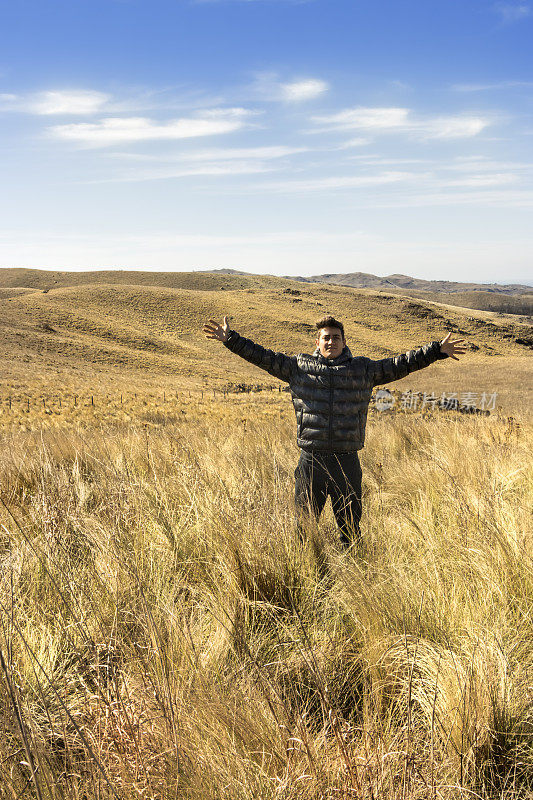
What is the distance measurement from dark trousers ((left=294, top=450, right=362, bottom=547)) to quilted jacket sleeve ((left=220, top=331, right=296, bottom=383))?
1.99 ft

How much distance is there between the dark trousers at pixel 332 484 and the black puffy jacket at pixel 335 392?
2.8 inches

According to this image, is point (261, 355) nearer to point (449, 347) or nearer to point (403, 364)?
point (403, 364)

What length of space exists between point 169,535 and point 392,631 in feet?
4.92

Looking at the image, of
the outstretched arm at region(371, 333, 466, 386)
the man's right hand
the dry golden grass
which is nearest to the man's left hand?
the outstretched arm at region(371, 333, 466, 386)

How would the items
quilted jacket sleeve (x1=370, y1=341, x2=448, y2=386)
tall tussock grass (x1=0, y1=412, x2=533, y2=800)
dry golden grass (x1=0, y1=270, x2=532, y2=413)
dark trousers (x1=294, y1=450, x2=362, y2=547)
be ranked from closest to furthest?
1. tall tussock grass (x1=0, y1=412, x2=533, y2=800)
2. dark trousers (x1=294, y1=450, x2=362, y2=547)
3. quilted jacket sleeve (x1=370, y1=341, x2=448, y2=386)
4. dry golden grass (x1=0, y1=270, x2=532, y2=413)

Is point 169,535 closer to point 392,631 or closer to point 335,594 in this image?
point 335,594

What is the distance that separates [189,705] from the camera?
1577 millimetres

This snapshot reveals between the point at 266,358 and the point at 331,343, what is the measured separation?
519mm

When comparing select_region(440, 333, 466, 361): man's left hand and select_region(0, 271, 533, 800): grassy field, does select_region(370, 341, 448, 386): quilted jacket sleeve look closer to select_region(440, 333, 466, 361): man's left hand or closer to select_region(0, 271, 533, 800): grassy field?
select_region(440, 333, 466, 361): man's left hand

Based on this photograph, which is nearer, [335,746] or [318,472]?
[335,746]

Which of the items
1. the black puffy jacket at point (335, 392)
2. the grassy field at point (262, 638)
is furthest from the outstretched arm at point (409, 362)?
the grassy field at point (262, 638)

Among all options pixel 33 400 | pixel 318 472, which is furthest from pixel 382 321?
pixel 318 472

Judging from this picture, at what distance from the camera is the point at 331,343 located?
3.56 m

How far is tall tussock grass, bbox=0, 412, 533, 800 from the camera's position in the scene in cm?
137
